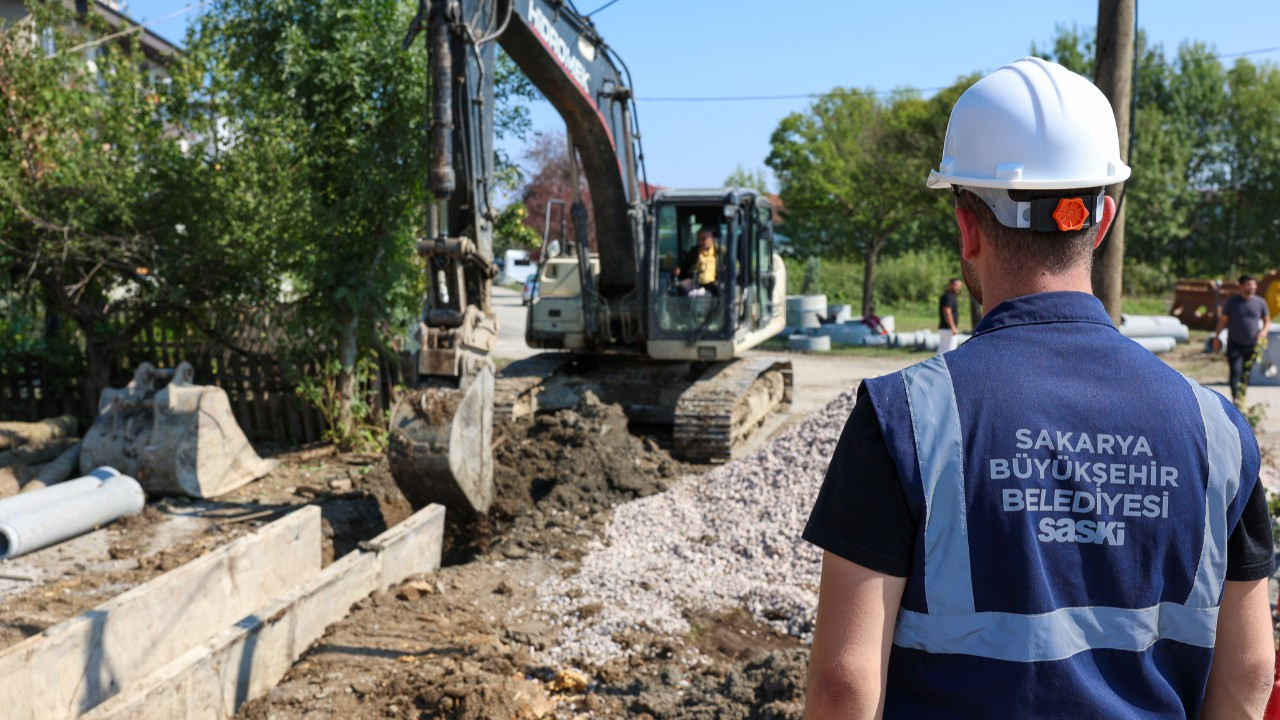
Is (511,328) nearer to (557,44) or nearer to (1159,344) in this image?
(1159,344)

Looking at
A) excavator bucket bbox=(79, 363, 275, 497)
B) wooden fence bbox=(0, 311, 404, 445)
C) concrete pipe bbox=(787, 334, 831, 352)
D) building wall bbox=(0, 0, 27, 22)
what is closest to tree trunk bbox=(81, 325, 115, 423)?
wooden fence bbox=(0, 311, 404, 445)

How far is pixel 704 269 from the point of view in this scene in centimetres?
1095

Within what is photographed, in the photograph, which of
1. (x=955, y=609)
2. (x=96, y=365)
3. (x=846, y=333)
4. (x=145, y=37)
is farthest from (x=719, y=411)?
(x=145, y=37)

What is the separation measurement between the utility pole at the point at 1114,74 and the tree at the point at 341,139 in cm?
704

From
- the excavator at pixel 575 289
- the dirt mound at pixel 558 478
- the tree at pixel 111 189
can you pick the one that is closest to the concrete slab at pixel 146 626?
the excavator at pixel 575 289

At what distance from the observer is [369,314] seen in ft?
37.0

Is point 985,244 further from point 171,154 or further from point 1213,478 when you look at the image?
point 171,154

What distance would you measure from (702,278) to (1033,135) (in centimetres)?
933

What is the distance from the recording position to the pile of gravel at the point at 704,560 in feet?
19.5

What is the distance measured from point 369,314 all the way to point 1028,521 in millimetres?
10386

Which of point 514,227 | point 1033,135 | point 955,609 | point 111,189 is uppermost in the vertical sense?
point 111,189

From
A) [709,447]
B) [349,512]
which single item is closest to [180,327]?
[349,512]

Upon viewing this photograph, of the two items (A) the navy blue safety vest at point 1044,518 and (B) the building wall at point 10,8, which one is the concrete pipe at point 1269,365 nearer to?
(A) the navy blue safety vest at point 1044,518

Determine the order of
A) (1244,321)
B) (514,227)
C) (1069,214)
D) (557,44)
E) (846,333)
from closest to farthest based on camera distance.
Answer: (1069,214), (557,44), (1244,321), (514,227), (846,333)
